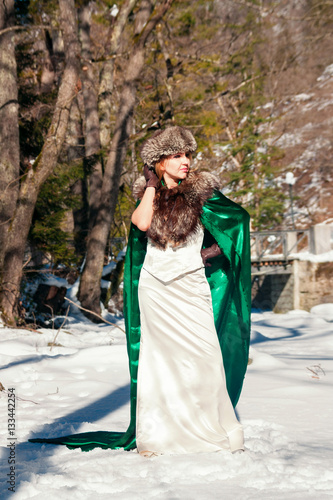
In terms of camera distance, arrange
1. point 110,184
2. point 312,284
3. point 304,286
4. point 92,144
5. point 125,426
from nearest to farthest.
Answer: point 125,426, point 110,184, point 92,144, point 312,284, point 304,286

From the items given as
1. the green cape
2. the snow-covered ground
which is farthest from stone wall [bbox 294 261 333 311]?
the green cape

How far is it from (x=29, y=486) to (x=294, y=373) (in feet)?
10.6

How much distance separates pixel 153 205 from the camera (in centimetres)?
284

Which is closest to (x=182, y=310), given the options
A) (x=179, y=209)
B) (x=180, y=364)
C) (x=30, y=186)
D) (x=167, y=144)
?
(x=180, y=364)

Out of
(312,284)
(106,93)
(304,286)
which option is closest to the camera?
(106,93)

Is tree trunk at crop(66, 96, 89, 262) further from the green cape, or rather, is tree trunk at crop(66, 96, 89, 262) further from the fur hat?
the fur hat

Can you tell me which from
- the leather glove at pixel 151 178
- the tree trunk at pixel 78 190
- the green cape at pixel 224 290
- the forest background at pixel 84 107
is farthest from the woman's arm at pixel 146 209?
the tree trunk at pixel 78 190

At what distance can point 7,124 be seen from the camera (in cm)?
759

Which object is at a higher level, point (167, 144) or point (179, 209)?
point (167, 144)

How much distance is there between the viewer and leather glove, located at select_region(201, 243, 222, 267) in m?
2.87

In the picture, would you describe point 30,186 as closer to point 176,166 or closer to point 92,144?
point 92,144

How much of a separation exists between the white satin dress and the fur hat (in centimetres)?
48

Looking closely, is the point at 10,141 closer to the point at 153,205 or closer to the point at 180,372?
the point at 153,205

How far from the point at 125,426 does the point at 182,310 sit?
105cm
